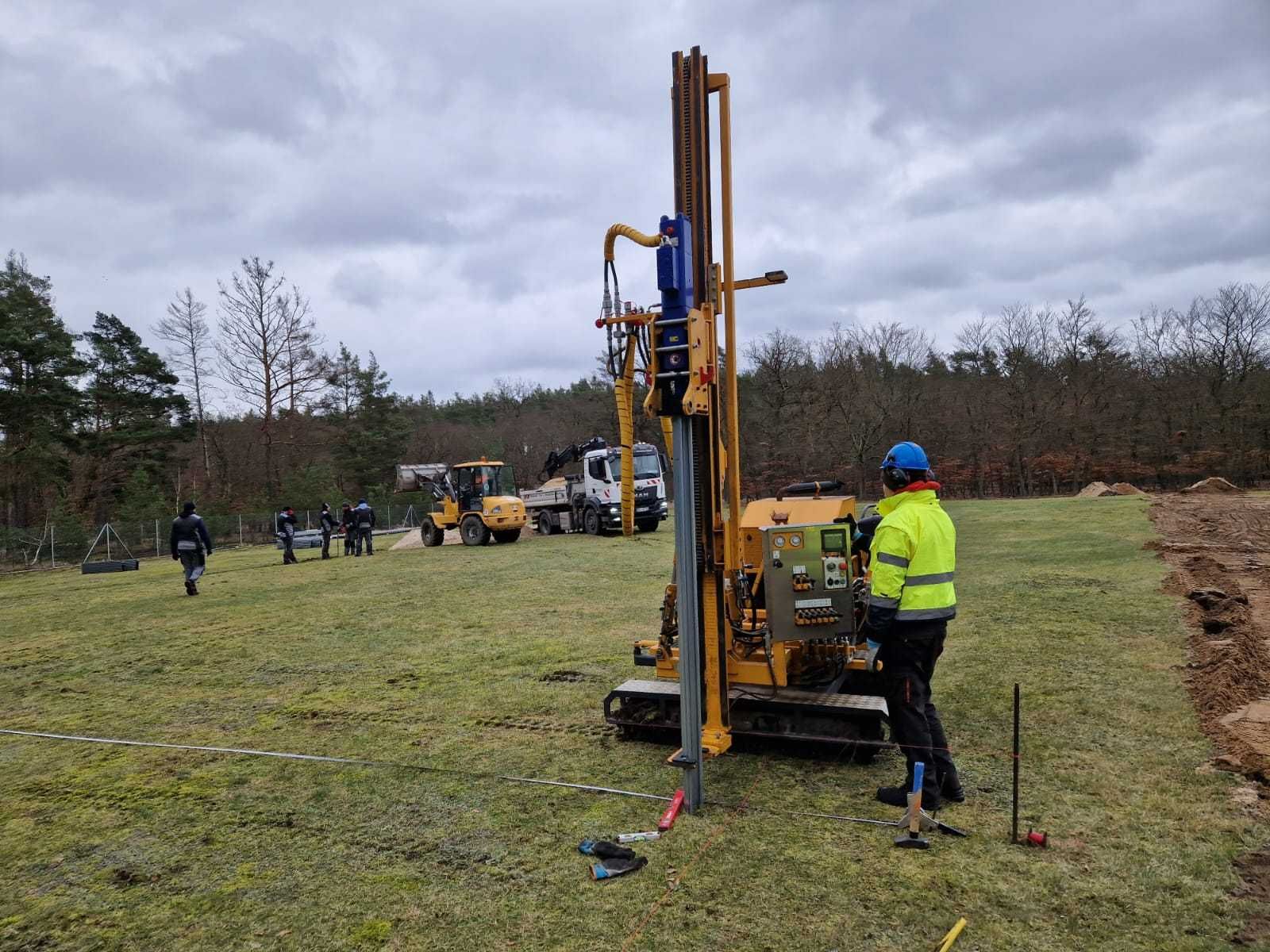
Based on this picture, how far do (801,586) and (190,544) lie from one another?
43.2 feet

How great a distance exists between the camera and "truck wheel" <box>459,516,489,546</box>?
22938mm

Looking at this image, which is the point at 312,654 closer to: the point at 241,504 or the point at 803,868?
the point at 803,868

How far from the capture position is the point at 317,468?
37.0 meters

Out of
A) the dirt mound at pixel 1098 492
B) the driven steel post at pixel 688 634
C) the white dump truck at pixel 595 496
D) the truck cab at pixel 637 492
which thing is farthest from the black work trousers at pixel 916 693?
the dirt mound at pixel 1098 492

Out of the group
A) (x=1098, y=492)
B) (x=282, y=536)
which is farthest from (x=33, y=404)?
(x=1098, y=492)

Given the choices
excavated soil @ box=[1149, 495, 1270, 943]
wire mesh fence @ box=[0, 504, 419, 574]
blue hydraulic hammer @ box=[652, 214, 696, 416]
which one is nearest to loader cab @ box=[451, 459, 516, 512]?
wire mesh fence @ box=[0, 504, 419, 574]

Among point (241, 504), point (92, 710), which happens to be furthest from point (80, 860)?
point (241, 504)

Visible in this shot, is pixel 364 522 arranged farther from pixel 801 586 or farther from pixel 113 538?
pixel 801 586

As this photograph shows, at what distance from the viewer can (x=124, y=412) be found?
3544 cm

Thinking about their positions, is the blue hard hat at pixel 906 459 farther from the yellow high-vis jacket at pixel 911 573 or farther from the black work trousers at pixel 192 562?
the black work trousers at pixel 192 562

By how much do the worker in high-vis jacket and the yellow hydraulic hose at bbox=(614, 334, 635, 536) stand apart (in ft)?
4.80

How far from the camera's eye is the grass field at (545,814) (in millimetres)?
3150

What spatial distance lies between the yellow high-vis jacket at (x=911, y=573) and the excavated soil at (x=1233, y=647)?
1627mm

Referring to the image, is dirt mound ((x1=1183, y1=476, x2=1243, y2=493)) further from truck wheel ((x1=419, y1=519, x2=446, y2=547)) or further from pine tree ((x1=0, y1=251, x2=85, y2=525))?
pine tree ((x1=0, y1=251, x2=85, y2=525))
